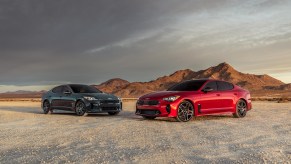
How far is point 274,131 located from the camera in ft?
36.6

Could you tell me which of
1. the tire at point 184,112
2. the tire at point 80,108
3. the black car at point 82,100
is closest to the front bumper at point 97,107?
the black car at point 82,100

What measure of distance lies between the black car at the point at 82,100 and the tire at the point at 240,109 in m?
5.42

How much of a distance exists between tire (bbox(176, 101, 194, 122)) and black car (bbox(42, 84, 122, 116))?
4652 millimetres

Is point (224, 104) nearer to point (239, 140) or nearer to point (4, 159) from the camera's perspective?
point (239, 140)

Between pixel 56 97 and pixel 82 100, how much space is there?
93.8 inches

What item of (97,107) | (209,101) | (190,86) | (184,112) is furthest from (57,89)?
(209,101)

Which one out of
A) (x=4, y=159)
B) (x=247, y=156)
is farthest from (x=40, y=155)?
(x=247, y=156)

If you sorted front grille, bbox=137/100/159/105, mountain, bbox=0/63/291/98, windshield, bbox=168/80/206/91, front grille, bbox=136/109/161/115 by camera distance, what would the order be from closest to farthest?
front grille, bbox=136/109/161/115, front grille, bbox=137/100/159/105, windshield, bbox=168/80/206/91, mountain, bbox=0/63/291/98

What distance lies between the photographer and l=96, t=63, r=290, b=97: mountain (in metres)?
114

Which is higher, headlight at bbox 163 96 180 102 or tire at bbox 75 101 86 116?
headlight at bbox 163 96 180 102

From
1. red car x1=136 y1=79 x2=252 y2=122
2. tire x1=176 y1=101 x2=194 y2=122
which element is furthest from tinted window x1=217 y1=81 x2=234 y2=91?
tire x1=176 y1=101 x2=194 y2=122

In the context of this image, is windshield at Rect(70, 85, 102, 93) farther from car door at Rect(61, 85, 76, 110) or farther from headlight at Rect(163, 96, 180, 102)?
headlight at Rect(163, 96, 180, 102)

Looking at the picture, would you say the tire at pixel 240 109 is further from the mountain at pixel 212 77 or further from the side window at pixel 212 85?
the mountain at pixel 212 77

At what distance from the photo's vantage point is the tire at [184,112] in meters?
14.3
